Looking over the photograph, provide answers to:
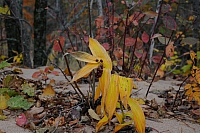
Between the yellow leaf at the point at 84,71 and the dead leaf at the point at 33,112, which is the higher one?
the yellow leaf at the point at 84,71

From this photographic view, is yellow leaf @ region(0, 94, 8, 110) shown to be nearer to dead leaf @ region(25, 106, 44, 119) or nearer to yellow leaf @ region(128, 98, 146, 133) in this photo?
dead leaf @ region(25, 106, 44, 119)

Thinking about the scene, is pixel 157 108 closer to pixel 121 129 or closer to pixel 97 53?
pixel 121 129

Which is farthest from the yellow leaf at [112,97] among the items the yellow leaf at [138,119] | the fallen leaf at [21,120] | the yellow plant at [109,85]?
the fallen leaf at [21,120]

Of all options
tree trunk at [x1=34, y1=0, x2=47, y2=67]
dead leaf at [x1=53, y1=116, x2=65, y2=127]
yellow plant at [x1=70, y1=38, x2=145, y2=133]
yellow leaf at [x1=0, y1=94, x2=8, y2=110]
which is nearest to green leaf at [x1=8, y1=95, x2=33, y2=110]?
yellow leaf at [x1=0, y1=94, x2=8, y2=110]

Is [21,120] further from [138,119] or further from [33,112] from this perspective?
[138,119]

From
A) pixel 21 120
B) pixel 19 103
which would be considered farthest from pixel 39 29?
pixel 21 120

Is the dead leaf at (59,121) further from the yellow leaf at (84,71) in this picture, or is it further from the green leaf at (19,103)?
the yellow leaf at (84,71)
